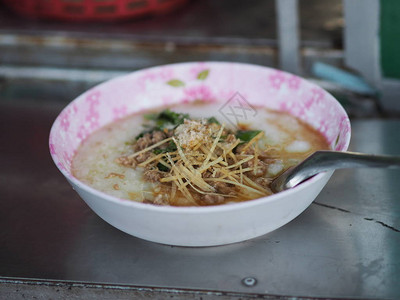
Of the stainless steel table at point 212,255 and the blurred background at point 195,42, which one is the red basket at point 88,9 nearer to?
the blurred background at point 195,42

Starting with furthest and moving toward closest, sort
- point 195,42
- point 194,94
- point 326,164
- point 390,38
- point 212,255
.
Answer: point 195,42 → point 390,38 → point 194,94 → point 212,255 → point 326,164

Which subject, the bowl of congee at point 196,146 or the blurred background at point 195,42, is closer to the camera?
the bowl of congee at point 196,146

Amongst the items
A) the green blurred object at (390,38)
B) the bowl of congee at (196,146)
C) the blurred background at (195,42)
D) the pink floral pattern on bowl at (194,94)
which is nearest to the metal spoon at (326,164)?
the bowl of congee at (196,146)

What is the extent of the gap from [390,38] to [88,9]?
139 centimetres

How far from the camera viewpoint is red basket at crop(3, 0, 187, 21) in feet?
8.41

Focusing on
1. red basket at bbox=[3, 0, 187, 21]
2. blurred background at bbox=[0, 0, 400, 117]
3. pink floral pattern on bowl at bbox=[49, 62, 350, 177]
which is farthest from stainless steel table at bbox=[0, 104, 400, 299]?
red basket at bbox=[3, 0, 187, 21]

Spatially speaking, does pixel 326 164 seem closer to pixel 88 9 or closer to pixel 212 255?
pixel 212 255

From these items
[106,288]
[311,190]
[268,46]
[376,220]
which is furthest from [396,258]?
[268,46]

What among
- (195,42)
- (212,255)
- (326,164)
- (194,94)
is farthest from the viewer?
(195,42)

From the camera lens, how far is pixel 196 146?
143 cm

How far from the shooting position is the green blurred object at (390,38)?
2189 mm

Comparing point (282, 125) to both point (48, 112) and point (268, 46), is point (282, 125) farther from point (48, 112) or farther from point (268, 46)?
point (48, 112)

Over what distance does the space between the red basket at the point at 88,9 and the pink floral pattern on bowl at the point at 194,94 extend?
856 mm

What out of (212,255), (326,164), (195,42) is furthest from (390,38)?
(212,255)
